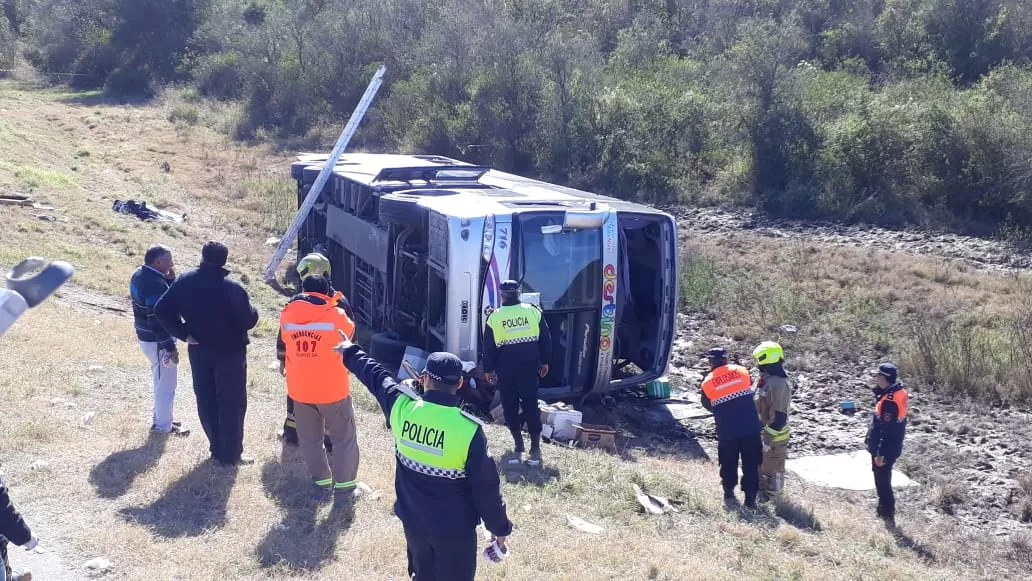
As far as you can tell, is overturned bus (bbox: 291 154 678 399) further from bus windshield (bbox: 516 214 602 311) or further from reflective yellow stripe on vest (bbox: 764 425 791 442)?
reflective yellow stripe on vest (bbox: 764 425 791 442)

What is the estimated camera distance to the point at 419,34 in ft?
110

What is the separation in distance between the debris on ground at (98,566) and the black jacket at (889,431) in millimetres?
5640

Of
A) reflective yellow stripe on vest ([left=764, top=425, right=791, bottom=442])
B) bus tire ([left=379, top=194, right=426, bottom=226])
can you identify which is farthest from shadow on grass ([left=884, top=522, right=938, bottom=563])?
bus tire ([left=379, top=194, right=426, bottom=226])

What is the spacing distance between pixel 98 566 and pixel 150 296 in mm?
2227

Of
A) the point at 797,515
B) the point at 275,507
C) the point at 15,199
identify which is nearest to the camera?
the point at 275,507

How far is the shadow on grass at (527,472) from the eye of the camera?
689 centimetres

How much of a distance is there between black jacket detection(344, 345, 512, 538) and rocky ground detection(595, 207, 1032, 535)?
5476 millimetres

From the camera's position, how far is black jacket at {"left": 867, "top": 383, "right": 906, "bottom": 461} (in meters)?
7.29

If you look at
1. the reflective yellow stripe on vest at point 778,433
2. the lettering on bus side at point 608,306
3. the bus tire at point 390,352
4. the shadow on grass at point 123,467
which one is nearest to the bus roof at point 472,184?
the lettering on bus side at point 608,306

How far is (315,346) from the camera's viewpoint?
5562 mm

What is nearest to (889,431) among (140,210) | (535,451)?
(535,451)

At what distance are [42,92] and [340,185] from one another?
34.6m

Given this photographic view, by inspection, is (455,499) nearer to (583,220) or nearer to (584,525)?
(584,525)

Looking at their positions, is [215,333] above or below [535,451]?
above
